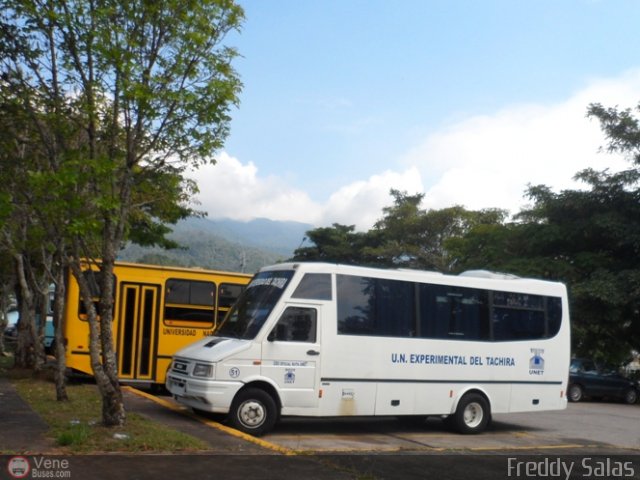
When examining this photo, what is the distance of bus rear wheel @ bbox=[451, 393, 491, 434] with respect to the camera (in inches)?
534

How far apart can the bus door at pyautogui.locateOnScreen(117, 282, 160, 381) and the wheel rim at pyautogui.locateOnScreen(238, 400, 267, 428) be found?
649 cm

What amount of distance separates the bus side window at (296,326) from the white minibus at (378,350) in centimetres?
2

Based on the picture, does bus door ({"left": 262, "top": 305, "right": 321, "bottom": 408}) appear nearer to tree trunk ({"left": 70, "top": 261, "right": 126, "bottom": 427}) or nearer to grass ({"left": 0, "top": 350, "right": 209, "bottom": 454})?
grass ({"left": 0, "top": 350, "right": 209, "bottom": 454})

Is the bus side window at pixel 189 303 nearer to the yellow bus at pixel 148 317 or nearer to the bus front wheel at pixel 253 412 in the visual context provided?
the yellow bus at pixel 148 317

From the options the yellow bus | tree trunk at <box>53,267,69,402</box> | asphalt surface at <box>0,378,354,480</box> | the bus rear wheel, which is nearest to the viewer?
asphalt surface at <box>0,378,354,480</box>

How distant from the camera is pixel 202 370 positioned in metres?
11.7

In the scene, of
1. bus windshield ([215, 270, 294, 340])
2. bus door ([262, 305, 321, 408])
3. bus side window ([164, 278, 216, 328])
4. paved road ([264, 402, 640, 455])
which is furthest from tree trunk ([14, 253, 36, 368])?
bus door ([262, 305, 321, 408])

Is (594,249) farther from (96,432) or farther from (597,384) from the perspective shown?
(96,432)

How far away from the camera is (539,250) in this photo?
1164 inches

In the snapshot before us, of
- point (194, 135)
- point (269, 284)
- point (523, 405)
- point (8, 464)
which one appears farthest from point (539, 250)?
point (8, 464)

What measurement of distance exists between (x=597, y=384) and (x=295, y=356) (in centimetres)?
1701

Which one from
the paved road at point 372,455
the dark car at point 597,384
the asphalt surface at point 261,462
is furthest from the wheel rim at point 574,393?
the asphalt surface at point 261,462

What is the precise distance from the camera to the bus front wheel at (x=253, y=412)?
11.5m

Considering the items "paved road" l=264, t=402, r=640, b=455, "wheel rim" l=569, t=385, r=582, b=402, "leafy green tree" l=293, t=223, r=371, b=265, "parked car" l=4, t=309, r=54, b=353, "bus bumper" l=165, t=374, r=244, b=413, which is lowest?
"paved road" l=264, t=402, r=640, b=455
